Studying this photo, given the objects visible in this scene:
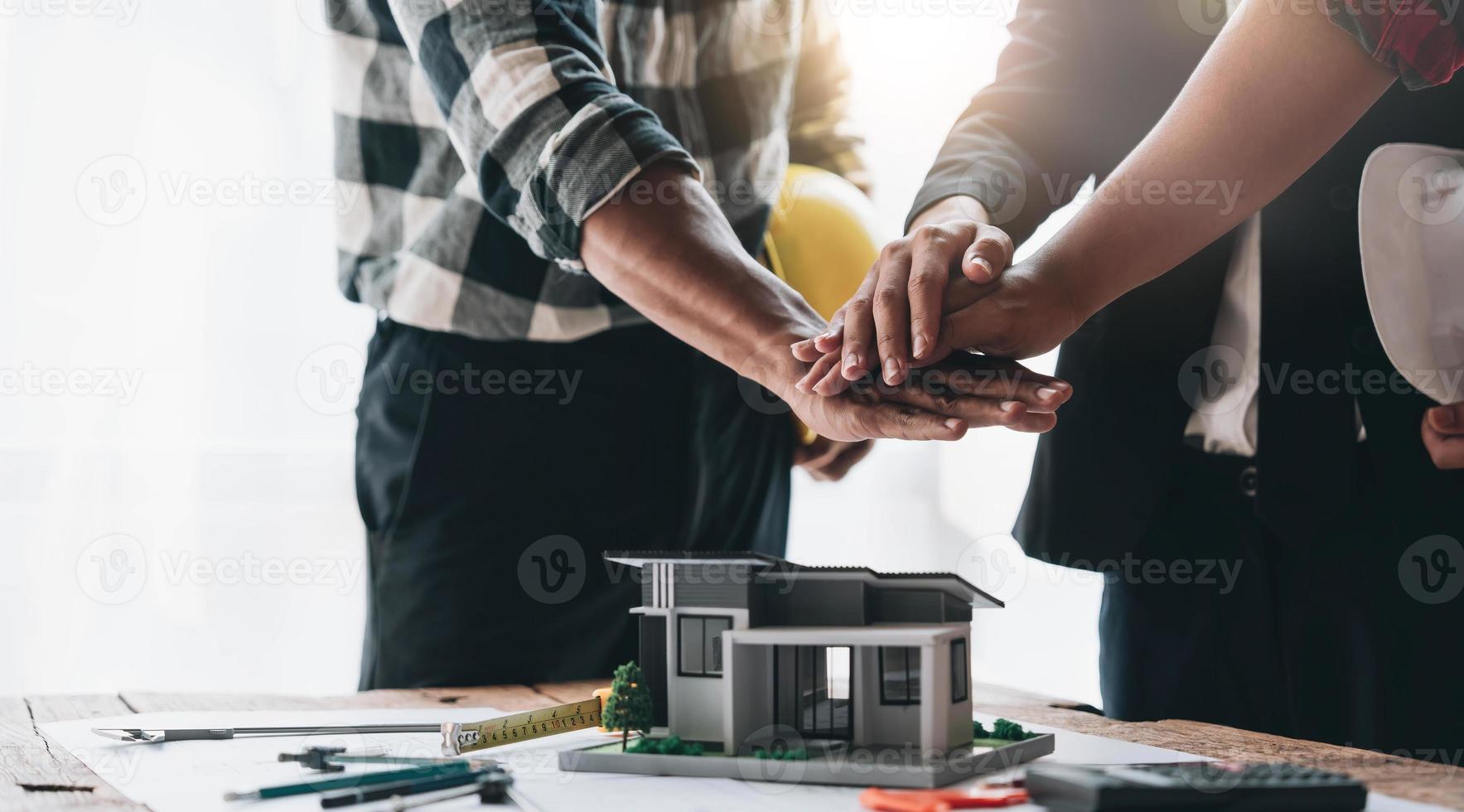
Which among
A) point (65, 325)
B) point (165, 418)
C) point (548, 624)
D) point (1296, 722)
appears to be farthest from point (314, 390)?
point (1296, 722)

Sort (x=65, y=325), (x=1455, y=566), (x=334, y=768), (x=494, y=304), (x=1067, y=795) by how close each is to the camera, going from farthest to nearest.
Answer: (x=65, y=325) < (x=494, y=304) < (x=1455, y=566) < (x=334, y=768) < (x=1067, y=795)

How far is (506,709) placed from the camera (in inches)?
42.4

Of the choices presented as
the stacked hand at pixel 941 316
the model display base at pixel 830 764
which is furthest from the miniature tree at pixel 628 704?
the stacked hand at pixel 941 316

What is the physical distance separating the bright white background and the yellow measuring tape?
1.45m

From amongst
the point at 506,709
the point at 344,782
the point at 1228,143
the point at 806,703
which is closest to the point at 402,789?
the point at 344,782

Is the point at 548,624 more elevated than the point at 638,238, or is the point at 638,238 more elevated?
the point at 638,238

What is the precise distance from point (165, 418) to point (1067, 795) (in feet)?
6.81

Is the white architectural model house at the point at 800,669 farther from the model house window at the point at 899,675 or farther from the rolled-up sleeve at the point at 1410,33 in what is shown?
the rolled-up sleeve at the point at 1410,33

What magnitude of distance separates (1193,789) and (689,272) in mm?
703

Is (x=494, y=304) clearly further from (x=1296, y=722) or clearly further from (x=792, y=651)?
(x=1296, y=722)

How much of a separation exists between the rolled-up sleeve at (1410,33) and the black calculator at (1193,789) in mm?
577

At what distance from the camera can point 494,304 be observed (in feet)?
4.18

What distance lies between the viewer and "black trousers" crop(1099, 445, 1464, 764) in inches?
44.1
